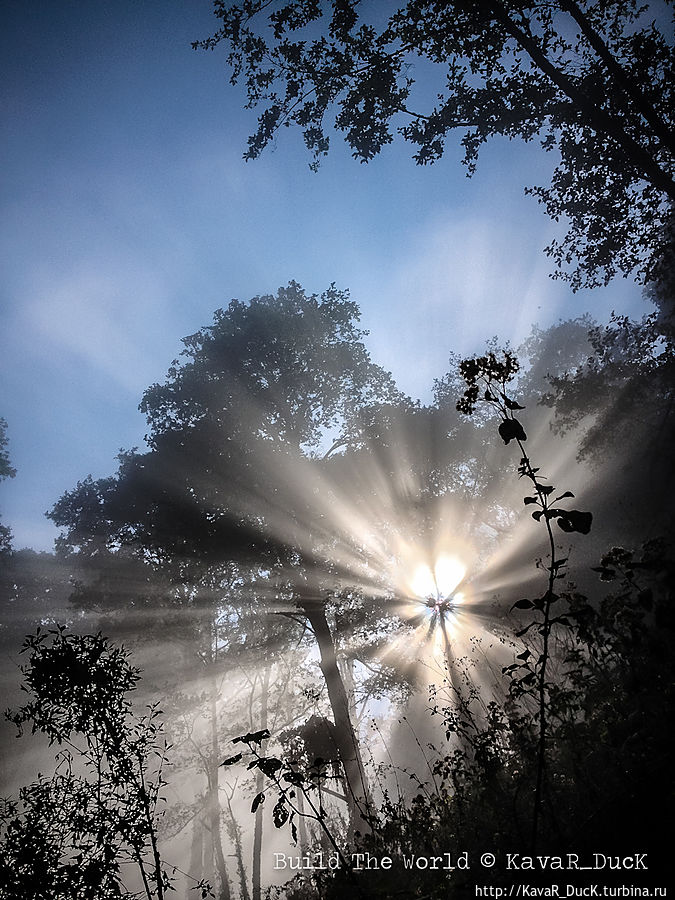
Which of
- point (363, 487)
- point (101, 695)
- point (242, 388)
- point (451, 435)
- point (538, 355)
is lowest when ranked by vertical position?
point (101, 695)

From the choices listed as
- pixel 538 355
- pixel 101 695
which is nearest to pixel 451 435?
pixel 101 695

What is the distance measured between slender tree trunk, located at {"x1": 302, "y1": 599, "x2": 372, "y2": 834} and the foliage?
16.2 feet

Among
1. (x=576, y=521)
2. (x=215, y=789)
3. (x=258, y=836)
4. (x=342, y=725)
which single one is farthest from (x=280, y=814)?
(x=258, y=836)

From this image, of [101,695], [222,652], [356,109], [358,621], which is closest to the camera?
[101,695]

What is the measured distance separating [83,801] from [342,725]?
6848mm

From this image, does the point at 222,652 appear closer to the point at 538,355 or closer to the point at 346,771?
the point at 346,771

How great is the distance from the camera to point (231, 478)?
41.9ft

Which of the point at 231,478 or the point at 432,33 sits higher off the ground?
the point at 432,33

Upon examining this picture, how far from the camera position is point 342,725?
420 inches

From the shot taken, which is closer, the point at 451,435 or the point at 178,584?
the point at 178,584

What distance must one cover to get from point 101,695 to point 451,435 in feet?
44.2

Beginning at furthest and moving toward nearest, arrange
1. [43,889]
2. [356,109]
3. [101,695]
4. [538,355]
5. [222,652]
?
1. [538,355]
2. [222,652]
3. [356,109]
4. [101,695]
5. [43,889]

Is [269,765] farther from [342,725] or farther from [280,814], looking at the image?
[342,725]

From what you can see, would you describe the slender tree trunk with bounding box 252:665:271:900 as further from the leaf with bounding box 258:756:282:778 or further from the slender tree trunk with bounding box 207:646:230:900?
the leaf with bounding box 258:756:282:778
